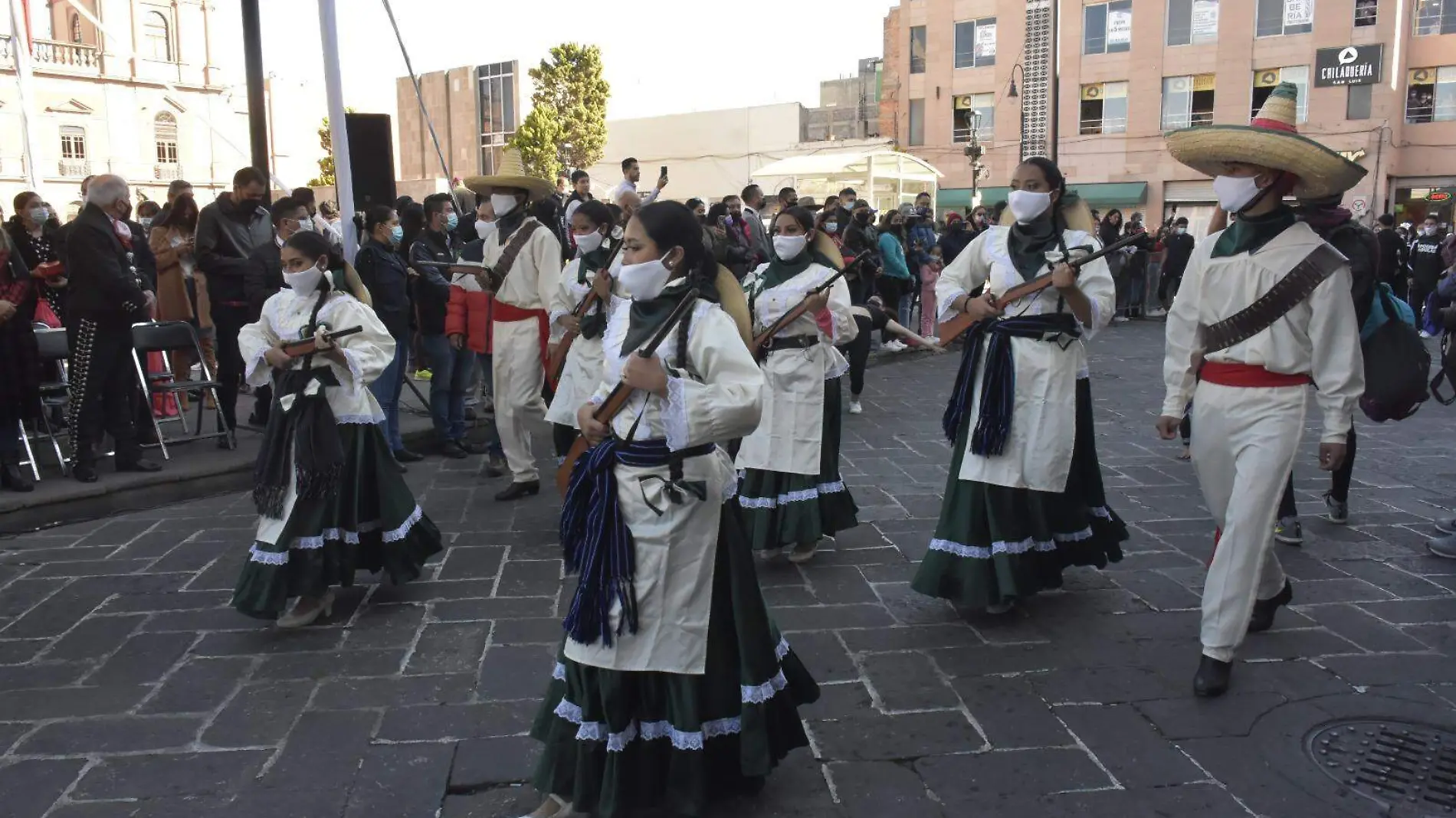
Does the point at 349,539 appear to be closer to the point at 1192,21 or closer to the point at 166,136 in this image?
the point at 1192,21

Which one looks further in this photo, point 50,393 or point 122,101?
point 122,101

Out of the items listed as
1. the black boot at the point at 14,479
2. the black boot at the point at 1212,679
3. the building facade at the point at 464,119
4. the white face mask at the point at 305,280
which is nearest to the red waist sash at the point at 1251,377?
the black boot at the point at 1212,679

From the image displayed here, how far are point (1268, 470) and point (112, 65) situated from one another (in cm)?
4783

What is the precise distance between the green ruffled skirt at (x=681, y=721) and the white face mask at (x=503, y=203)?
14.7 feet

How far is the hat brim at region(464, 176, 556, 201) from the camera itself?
23.0 feet

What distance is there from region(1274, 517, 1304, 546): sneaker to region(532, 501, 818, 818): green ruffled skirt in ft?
12.6

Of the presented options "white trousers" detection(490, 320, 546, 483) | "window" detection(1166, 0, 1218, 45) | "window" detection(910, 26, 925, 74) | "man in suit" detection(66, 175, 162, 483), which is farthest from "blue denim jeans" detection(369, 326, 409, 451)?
"window" detection(910, 26, 925, 74)

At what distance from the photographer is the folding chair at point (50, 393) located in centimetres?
721

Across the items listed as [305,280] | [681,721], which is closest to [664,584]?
[681,721]

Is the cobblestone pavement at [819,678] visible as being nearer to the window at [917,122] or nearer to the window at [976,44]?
the window at [976,44]

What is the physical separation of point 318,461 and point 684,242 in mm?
2415

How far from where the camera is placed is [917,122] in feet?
140

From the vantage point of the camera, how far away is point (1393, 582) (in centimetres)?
514

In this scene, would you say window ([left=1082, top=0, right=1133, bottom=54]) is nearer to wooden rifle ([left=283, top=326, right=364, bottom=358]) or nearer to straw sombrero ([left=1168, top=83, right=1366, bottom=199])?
straw sombrero ([left=1168, top=83, right=1366, bottom=199])
